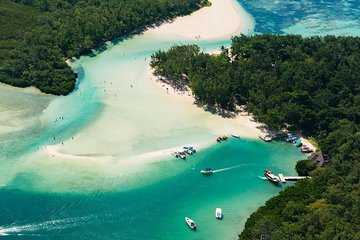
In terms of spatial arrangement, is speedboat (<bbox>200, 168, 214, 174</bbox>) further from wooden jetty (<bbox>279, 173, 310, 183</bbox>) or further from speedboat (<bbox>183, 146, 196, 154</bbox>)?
wooden jetty (<bbox>279, 173, 310, 183</bbox>)

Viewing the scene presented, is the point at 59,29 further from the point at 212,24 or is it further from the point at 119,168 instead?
the point at 119,168

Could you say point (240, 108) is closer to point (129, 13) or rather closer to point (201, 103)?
point (201, 103)

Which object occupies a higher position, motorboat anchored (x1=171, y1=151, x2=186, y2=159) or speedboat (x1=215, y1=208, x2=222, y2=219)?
speedboat (x1=215, y1=208, x2=222, y2=219)

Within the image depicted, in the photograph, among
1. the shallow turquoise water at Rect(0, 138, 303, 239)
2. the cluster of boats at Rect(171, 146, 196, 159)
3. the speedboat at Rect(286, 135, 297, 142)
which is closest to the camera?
the shallow turquoise water at Rect(0, 138, 303, 239)

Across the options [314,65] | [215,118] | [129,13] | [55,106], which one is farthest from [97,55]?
[314,65]

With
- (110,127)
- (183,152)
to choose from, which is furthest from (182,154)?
(110,127)

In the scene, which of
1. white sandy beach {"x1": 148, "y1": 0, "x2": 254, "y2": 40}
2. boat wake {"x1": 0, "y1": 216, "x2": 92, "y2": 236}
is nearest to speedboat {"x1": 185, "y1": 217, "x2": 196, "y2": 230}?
boat wake {"x1": 0, "y1": 216, "x2": 92, "y2": 236}
